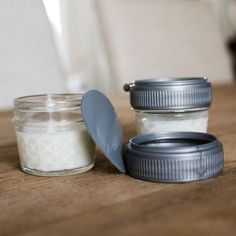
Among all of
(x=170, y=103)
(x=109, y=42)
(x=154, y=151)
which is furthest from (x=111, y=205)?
(x=109, y=42)

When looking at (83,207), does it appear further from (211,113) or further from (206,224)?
(211,113)

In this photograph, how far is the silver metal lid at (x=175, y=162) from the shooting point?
0.45m

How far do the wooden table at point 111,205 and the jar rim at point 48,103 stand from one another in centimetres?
8

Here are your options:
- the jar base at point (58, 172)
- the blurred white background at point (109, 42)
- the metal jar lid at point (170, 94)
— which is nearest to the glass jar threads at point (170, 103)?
the metal jar lid at point (170, 94)

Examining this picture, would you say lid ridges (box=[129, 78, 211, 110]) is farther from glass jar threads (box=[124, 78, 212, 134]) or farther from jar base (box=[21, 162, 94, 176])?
jar base (box=[21, 162, 94, 176])

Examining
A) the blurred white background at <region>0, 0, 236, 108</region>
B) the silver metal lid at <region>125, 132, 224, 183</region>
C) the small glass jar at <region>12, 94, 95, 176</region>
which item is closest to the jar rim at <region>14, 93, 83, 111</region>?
the small glass jar at <region>12, 94, 95, 176</region>

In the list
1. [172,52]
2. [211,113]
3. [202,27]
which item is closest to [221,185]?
[211,113]

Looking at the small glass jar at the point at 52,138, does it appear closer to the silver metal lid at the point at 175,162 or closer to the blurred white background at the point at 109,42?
the silver metal lid at the point at 175,162

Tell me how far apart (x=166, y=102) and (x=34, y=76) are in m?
0.88

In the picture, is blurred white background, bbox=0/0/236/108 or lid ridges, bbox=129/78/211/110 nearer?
lid ridges, bbox=129/78/211/110

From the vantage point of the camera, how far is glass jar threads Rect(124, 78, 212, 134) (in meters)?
0.55

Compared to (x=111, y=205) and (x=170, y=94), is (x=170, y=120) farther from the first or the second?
(x=111, y=205)

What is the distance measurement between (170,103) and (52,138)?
16 cm

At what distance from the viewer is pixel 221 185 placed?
445 millimetres
